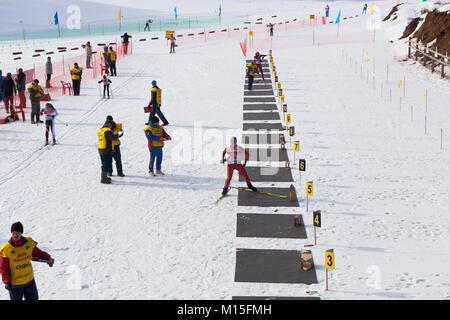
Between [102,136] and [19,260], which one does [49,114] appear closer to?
[102,136]

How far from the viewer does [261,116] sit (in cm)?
2227

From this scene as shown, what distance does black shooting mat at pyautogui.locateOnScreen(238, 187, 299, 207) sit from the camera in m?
13.5

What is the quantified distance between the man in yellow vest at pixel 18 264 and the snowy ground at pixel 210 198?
1.28 m

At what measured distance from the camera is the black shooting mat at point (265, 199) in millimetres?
13453

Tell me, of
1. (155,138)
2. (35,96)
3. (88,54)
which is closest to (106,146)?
(155,138)

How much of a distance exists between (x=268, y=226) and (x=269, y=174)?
144 inches

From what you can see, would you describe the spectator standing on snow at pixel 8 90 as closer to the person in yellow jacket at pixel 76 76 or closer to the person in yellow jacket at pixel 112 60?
the person in yellow jacket at pixel 76 76

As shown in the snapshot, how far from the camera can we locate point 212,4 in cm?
10800

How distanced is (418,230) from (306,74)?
64.5ft

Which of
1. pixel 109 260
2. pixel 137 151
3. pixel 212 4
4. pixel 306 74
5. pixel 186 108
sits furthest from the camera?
pixel 212 4

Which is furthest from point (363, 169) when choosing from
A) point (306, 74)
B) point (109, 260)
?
point (306, 74)

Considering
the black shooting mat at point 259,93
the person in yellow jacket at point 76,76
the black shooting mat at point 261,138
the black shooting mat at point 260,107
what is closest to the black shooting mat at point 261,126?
the black shooting mat at point 261,138
